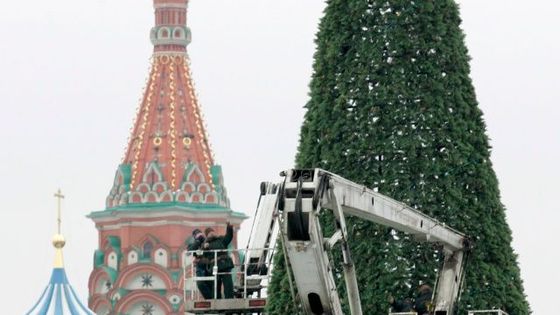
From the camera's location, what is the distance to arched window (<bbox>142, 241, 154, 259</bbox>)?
148625 millimetres

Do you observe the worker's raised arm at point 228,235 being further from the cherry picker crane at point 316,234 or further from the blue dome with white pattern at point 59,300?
the blue dome with white pattern at point 59,300

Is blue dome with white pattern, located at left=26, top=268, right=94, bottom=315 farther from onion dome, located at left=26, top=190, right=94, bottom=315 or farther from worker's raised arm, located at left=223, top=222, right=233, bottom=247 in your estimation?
worker's raised arm, located at left=223, top=222, right=233, bottom=247

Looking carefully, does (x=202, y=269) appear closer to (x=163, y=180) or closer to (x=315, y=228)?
Answer: (x=315, y=228)

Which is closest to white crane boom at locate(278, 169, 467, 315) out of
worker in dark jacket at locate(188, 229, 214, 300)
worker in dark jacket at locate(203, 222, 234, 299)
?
worker in dark jacket at locate(203, 222, 234, 299)

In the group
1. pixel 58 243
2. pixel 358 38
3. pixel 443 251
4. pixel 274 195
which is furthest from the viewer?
pixel 58 243

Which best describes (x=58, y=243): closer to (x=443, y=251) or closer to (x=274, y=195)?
(x=443, y=251)

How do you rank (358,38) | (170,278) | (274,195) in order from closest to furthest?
(274,195)
(358,38)
(170,278)

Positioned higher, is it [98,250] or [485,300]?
[98,250]

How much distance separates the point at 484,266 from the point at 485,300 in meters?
0.56

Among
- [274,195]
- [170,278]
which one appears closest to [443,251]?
[274,195]

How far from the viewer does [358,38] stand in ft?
140

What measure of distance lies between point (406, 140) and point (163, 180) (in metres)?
110

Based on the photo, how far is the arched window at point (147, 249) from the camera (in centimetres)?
14862

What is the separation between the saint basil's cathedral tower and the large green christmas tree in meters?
105
